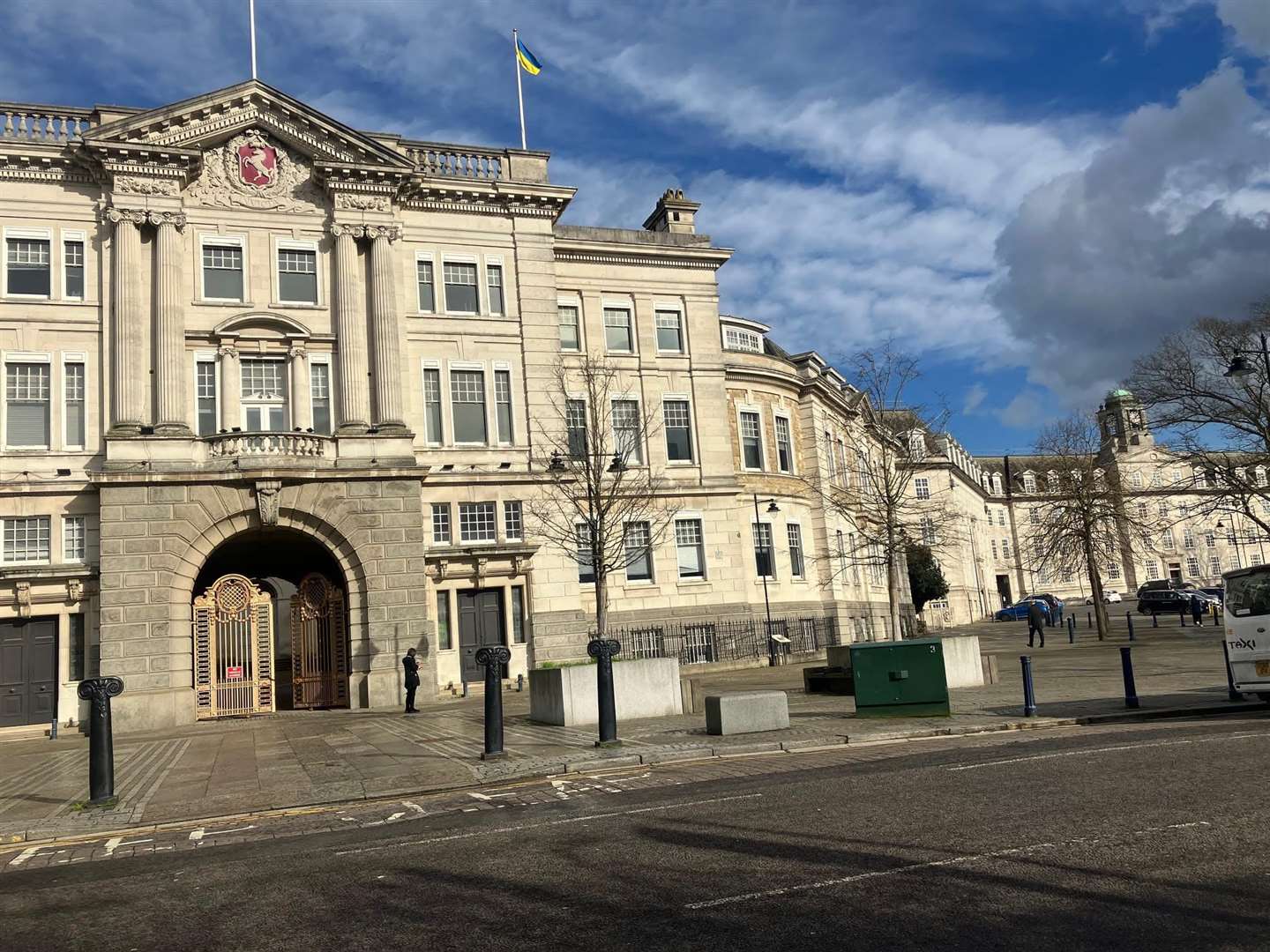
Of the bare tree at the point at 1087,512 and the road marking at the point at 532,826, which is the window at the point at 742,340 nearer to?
the bare tree at the point at 1087,512

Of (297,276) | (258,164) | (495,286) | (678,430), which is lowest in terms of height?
(678,430)

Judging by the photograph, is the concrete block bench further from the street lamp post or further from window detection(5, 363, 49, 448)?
window detection(5, 363, 49, 448)

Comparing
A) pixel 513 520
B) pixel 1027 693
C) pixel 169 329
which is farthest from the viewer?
pixel 513 520

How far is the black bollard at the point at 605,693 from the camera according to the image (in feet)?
48.5

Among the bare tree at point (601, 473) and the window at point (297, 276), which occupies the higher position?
the window at point (297, 276)

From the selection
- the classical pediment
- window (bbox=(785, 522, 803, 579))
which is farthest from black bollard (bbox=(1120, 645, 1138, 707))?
the classical pediment

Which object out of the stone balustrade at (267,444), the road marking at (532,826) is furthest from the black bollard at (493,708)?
the stone balustrade at (267,444)

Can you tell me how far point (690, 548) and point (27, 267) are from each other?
21.8m

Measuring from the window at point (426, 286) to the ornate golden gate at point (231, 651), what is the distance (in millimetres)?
10222

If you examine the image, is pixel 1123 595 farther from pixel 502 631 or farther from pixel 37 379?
pixel 37 379

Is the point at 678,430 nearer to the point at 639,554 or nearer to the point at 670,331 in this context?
the point at 670,331

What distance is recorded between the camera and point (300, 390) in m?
28.4

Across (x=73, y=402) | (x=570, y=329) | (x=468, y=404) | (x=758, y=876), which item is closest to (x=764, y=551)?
(x=570, y=329)

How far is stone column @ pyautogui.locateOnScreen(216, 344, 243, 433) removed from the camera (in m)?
27.7
